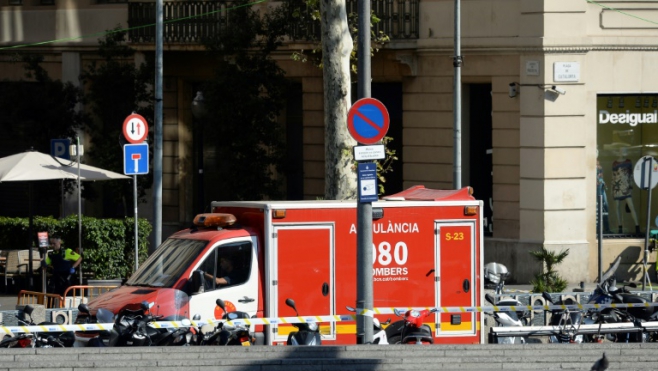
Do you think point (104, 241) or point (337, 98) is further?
point (104, 241)

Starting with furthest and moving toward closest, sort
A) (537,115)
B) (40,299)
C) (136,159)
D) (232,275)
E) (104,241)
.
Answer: (537,115) → (104,241) → (136,159) → (40,299) → (232,275)

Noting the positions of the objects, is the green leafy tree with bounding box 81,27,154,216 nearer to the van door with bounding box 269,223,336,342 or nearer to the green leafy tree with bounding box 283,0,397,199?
the green leafy tree with bounding box 283,0,397,199

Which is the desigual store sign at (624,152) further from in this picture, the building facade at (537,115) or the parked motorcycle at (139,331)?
the parked motorcycle at (139,331)

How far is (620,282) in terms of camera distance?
24.3 metres

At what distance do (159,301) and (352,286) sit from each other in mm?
2213

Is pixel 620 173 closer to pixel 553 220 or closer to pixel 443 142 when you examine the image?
pixel 553 220

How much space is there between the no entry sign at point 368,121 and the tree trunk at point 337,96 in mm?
5656

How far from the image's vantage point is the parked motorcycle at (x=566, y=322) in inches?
523

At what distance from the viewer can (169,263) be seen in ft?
46.5

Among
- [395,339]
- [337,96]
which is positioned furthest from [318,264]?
[337,96]

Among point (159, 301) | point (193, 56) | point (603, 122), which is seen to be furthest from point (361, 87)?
point (193, 56)

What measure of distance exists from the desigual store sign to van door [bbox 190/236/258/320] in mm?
12664

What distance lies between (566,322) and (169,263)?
14.6 ft

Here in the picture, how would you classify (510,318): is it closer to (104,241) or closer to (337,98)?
(337,98)
